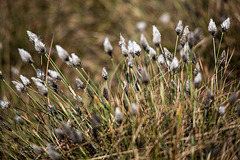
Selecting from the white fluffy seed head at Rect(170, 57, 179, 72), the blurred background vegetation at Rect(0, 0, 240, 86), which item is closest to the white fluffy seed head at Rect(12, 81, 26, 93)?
the white fluffy seed head at Rect(170, 57, 179, 72)

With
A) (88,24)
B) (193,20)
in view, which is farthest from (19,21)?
(193,20)

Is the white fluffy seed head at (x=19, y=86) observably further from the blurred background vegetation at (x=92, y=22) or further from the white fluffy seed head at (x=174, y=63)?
the blurred background vegetation at (x=92, y=22)

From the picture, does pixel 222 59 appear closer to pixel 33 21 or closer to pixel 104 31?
pixel 104 31

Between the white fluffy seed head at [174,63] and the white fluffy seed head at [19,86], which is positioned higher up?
the white fluffy seed head at [19,86]

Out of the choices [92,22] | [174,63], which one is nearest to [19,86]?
[174,63]

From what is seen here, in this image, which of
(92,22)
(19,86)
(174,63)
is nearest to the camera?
(174,63)

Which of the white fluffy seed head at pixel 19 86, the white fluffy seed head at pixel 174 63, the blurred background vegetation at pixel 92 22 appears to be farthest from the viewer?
the blurred background vegetation at pixel 92 22

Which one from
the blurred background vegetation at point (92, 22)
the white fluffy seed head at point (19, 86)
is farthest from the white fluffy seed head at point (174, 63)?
the blurred background vegetation at point (92, 22)

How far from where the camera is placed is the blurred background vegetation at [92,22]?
7.21 ft

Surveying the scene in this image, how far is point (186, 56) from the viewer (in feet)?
3.22

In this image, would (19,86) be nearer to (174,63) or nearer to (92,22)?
(174,63)

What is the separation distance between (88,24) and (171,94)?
8.12 ft

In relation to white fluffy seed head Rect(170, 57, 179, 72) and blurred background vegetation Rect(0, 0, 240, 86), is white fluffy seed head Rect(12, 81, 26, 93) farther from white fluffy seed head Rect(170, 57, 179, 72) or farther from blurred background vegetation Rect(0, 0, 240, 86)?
blurred background vegetation Rect(0, 0, 240, 86)

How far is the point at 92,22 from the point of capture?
3330mm
